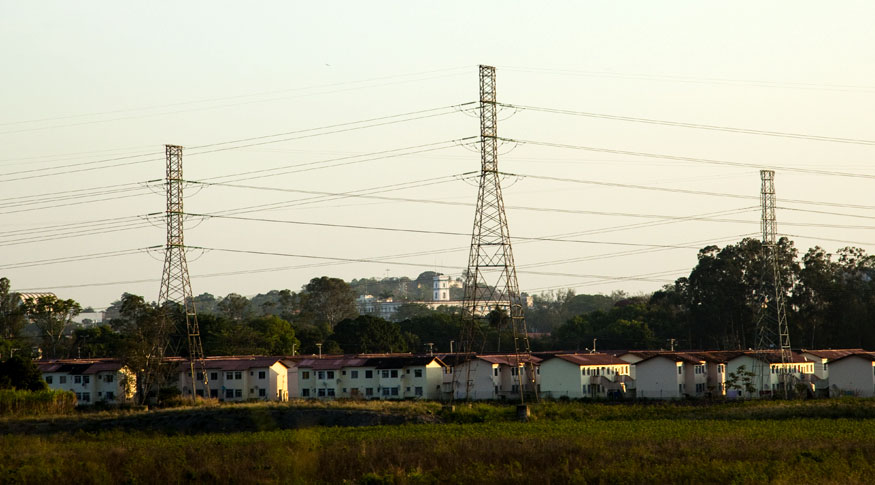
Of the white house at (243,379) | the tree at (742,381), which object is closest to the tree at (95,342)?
the white house at (243,379)

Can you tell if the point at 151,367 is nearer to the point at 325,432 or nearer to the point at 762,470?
the point at 325,432

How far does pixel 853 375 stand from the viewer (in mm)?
87625

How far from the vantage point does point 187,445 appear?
45.1m

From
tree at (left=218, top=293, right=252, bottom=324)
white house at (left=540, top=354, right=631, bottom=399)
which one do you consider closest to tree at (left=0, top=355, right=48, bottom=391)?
white house at (left=540, top=354, right=631, bottom=399)

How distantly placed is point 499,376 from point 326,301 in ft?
308

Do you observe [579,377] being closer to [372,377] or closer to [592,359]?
[592,359]

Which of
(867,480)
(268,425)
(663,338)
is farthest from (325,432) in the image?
(663,338)

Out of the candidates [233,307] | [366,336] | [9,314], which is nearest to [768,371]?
[366,336]

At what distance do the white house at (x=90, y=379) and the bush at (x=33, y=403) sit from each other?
20.8 m

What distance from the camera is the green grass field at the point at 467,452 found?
3278 cm

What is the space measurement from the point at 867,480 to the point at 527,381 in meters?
63.9

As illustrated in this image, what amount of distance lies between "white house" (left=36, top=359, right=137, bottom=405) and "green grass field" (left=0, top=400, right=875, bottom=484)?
111ft

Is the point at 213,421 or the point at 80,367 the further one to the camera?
the point at 80,367

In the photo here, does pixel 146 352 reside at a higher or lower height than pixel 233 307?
lower
